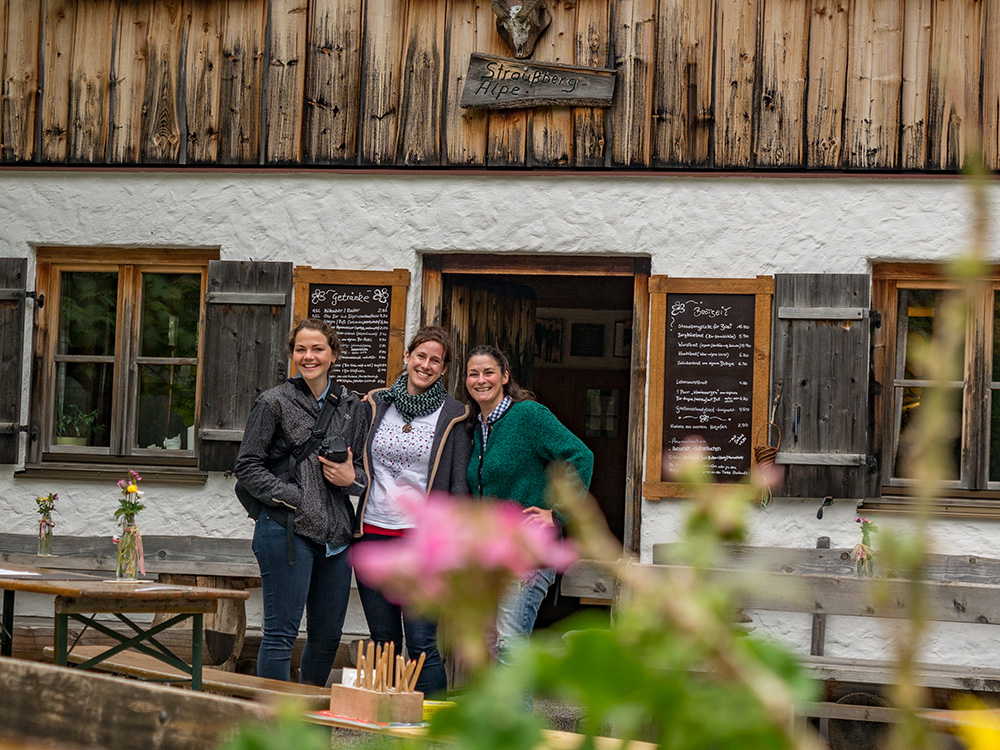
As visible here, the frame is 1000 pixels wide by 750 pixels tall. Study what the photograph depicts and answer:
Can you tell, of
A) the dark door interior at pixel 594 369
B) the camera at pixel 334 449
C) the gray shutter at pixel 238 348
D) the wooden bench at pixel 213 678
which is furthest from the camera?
the dark door interior at pixel 594 369

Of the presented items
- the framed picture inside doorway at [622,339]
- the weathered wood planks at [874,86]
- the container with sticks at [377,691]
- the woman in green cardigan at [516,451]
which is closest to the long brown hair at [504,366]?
the woman in green cardigan at [516,451]

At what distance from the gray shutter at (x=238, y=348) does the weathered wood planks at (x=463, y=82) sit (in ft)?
2.22

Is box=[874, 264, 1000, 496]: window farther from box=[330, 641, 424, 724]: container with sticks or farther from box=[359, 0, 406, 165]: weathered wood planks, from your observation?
box=[330, 641, 424, 724]: container with sticks

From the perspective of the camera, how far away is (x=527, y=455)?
507 centimetres

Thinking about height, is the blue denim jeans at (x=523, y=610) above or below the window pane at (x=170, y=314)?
below

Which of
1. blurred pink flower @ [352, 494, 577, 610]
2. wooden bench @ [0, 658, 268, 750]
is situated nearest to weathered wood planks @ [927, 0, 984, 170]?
wooden bench @ [0, 658, 268, 750]

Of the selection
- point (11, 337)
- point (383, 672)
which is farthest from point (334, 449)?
point (11, 337)

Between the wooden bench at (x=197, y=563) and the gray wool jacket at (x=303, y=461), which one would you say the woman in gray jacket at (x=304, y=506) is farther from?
the wooden bench at (x=197, y=563)

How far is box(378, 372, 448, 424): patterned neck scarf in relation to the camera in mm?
5117

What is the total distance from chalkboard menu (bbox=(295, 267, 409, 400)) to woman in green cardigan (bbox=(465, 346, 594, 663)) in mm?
1643

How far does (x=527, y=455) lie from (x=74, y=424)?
11.0 feet

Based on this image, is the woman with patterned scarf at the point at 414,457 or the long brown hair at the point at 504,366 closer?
the woman with patterned scarf at the point at 414,457

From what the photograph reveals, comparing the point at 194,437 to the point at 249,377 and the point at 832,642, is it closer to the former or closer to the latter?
the point at 249,377

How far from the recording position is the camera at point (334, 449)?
16.3 feet
